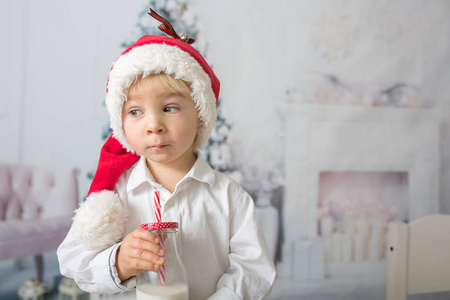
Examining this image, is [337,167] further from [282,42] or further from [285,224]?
[282,42]

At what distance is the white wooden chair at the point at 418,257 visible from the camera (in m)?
1.09

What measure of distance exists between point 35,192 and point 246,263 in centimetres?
129

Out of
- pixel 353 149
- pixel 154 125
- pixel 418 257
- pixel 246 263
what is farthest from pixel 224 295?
pixel 353 149

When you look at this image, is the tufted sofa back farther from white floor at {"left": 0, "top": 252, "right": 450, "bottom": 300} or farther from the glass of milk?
the glass of milk

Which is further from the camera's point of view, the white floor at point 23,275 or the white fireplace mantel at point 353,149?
the white fireplace mantel at point 353,149

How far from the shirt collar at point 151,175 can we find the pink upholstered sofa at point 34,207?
1.03 metres

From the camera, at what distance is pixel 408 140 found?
221 centimetres

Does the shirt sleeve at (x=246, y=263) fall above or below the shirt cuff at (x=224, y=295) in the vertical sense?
above

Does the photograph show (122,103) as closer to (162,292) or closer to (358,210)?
(162,292)

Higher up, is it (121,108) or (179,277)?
(121,108)

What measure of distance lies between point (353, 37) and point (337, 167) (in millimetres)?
681

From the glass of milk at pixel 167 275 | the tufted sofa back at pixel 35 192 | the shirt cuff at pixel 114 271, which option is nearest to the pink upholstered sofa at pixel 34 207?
the tufted sofa back at pixel 35 192

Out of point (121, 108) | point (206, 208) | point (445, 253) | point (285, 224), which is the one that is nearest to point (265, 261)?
point (206, 208)

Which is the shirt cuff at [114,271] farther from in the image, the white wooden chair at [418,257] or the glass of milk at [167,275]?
the white wooden chair at [418,257]
